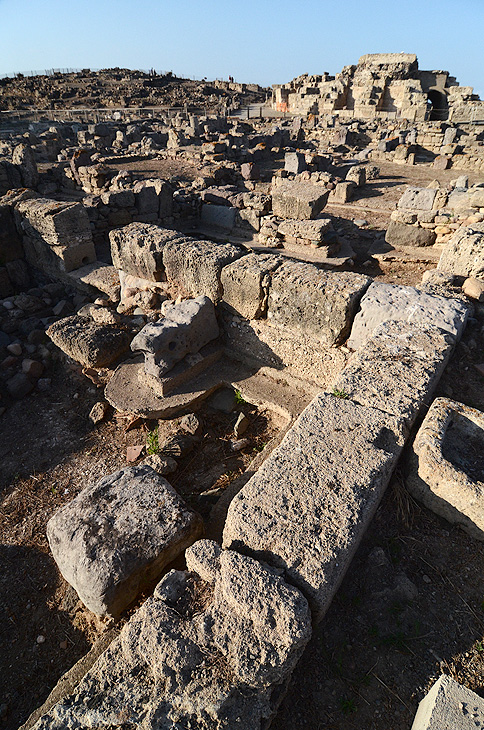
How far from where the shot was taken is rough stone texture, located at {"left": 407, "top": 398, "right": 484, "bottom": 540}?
2484 millimetres

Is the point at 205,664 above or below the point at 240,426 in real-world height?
above

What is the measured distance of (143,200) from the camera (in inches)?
364

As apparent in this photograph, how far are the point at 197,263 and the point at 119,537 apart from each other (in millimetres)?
3248

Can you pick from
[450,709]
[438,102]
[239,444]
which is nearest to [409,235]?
[239,444]

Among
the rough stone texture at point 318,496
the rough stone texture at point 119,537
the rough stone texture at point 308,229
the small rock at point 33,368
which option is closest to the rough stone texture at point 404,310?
the rough stone texture at point 318,496

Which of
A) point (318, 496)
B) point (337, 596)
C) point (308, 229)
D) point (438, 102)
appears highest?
point (438, 102)

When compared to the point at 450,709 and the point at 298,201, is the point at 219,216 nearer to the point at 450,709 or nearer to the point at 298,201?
the point at 298,201

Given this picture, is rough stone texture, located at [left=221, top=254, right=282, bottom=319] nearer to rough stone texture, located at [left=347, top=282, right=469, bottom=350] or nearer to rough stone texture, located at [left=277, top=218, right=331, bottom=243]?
rough stone texture, located at [left=347, top=282, right=469, bottom=350]

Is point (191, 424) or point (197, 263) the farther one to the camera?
point (197, 263)

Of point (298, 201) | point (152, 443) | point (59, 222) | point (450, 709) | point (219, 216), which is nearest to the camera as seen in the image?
point (450, 709)

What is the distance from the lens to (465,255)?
18.6 ft

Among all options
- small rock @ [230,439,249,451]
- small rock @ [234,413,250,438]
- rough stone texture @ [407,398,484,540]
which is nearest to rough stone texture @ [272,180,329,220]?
small rock @ [234,413,250,438]

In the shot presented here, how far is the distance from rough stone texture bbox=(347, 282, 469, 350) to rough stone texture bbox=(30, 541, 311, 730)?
254cm

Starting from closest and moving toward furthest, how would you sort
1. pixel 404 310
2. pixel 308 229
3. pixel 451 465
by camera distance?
pixel 451 465
pixel 404 310
pixel 308 229
